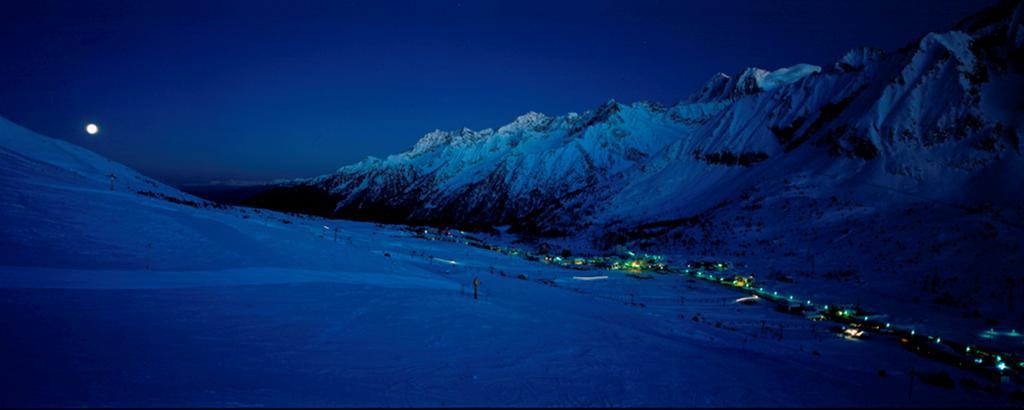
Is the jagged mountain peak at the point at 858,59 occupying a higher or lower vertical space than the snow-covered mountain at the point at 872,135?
higher

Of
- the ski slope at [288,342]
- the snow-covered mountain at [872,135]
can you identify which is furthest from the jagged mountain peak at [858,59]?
the ski slope at [288,342]

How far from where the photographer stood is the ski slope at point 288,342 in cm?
849

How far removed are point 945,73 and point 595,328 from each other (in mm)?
120910

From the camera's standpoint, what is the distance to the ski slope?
849 centimetres

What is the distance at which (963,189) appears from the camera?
74.9 metres

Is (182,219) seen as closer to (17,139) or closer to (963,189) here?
(17,139)

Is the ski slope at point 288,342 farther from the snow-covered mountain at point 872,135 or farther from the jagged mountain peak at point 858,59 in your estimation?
the jagged mountain peak at point 858,59

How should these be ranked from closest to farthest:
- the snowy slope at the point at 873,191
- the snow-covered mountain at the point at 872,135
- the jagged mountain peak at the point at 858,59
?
1. the snowy slope at the point at 873,191
2. the snow-covered mountain at the point at 872,135
3. the jagged mountain peak at the point at 858,59

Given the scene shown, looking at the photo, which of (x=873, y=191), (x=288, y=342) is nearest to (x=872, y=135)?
(x=873, y=191)

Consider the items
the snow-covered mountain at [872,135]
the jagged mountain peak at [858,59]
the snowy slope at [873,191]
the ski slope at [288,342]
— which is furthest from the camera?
the jagged mountain peak at [858,59]

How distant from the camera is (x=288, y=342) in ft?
37.7

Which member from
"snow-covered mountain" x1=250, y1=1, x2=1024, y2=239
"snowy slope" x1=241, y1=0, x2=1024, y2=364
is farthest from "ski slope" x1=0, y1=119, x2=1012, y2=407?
"snow-covered mountain" x1=250, y1=1, x2=1024, y2=239

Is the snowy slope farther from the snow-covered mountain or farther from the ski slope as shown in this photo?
the ski slope

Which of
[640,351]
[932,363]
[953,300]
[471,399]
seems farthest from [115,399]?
[953,300]
